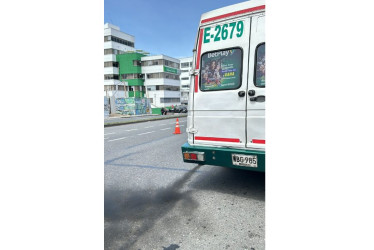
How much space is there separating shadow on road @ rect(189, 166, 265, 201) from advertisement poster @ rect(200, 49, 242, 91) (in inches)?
65.9

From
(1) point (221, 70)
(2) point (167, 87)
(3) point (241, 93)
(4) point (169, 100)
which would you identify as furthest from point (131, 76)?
(3) point (241, 93)

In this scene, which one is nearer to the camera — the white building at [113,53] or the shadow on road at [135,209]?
the shadow on road at [135,209]

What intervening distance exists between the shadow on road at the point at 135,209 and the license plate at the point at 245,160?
836 millimetres

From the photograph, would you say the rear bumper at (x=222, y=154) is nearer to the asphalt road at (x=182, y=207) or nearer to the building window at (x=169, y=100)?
the asphalt road at (x=182, y=207)

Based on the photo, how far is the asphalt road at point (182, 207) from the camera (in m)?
2.40

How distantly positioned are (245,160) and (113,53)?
5513 centimetres

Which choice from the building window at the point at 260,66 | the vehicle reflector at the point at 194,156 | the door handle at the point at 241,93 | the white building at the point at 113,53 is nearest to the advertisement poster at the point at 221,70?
the door handle at the point at 241,93

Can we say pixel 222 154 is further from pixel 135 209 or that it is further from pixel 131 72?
pixel 131 72

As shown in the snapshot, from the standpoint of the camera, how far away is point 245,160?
10.4 ft
